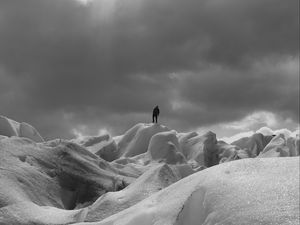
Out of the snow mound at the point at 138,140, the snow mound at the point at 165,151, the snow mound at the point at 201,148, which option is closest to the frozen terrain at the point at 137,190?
the snow mound at the point at 165,151

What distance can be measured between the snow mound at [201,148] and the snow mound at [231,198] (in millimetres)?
31306

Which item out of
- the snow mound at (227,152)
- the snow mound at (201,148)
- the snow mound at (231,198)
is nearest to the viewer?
the snow mound at (231,198)

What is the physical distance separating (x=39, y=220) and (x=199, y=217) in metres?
5.22

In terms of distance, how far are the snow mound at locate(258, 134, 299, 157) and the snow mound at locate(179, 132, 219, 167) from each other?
3.78 m

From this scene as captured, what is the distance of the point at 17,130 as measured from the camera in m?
30.2

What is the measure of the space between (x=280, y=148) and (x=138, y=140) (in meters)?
11.0

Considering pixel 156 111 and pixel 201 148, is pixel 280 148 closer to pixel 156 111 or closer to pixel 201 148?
pixel 201 148

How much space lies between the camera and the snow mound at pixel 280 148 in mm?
37112

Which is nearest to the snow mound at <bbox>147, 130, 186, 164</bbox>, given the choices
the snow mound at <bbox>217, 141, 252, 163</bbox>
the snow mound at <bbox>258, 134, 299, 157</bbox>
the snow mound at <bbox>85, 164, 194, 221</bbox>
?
the snow mound at <bbox>258, 134, 299, 157</bbox>

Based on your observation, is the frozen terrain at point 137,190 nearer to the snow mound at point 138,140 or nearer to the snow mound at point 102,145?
the snow mound at point 102,145

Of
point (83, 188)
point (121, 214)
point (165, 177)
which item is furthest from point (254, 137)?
point (121, 214)

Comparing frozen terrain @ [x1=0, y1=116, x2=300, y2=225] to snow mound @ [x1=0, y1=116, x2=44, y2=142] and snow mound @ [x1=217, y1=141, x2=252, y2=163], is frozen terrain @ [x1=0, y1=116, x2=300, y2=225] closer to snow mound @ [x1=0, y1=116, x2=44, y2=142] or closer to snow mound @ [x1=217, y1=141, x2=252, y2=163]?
snow mound @ [x1=0, y1=116, x2=44, y2=142]

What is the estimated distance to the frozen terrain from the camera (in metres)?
4.98

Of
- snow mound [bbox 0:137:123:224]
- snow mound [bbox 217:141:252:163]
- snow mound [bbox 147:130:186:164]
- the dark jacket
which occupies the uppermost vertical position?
the dark jacket
